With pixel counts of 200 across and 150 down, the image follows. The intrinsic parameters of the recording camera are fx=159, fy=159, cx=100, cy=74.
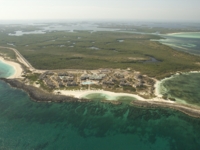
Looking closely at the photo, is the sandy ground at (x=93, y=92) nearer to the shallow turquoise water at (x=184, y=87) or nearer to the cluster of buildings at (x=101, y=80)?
the cluster of buildings at (x=101, y=80)

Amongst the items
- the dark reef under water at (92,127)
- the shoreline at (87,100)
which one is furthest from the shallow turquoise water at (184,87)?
the dark reef under water at (92,127)

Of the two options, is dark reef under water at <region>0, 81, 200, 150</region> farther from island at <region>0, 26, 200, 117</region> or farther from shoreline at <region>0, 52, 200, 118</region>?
island at <region>0, 26, 200, 117</region>

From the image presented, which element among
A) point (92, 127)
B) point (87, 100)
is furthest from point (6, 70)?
point (92, 127)

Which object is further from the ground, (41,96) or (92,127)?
(41,96)

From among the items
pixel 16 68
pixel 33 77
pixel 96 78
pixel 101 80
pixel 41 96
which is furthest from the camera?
pixel 16 68

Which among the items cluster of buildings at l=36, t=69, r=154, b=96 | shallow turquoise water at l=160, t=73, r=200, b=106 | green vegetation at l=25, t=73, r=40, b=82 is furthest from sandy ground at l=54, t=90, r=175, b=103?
green vegetation at l=25, t=73, r=40, b=82

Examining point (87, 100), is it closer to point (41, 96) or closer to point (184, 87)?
point (41, 96)

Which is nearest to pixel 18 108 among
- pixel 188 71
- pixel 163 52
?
pixel 188 71
